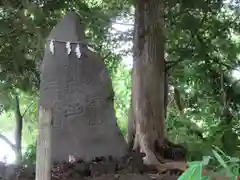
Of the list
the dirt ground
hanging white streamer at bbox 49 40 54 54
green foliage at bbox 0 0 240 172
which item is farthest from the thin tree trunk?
green foliage at bbox 0 0 240 172

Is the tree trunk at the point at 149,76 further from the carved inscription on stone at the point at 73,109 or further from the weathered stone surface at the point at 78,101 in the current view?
the carved inscription on stone at the point at 73,109

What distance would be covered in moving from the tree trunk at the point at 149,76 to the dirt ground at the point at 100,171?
323 millimetres

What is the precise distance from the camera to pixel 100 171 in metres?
2.72

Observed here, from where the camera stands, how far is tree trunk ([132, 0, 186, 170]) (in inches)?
127

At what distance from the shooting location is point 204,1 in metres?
3.48

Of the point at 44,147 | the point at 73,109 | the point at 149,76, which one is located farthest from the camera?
the point at 149,76

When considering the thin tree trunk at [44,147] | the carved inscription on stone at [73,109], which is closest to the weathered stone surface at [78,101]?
the carved inscription on stone at [73,109]

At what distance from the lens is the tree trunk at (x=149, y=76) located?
3.22 meters

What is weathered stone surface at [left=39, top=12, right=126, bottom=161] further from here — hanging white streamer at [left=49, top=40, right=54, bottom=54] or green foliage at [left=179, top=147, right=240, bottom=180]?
green foliage at [left=179, top=147, right=240, bottom=180]

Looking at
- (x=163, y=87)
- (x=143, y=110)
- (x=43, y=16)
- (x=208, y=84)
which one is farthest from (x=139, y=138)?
(x=43, y=16)

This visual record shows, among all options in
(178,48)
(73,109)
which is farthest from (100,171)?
(178,48)

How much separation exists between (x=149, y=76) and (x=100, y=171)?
0.95 m

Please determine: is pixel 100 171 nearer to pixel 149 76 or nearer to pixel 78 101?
pixel 78 101

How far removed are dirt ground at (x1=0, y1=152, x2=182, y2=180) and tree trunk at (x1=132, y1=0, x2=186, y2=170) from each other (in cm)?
32
